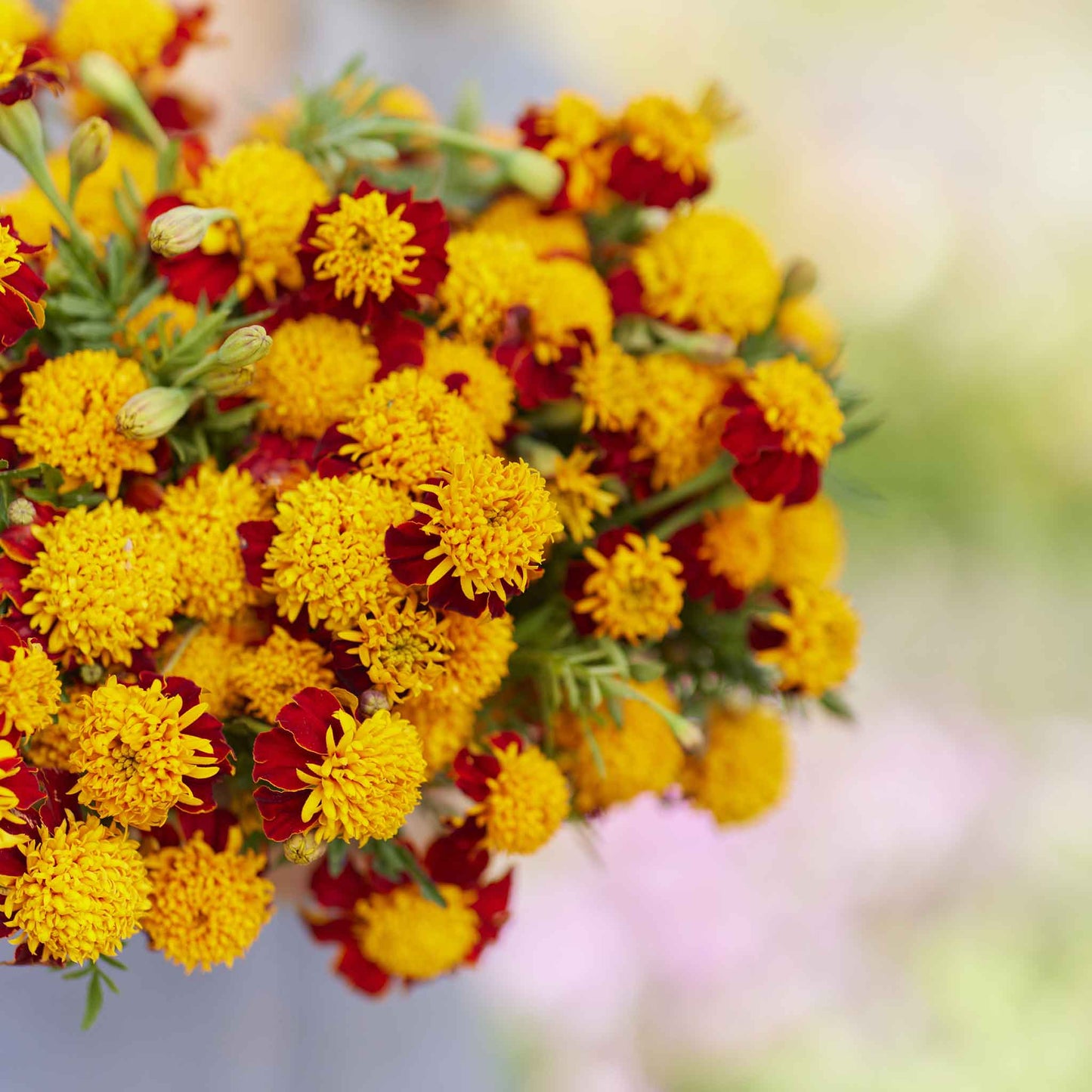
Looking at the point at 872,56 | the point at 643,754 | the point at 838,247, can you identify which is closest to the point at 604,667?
the point at 643,754

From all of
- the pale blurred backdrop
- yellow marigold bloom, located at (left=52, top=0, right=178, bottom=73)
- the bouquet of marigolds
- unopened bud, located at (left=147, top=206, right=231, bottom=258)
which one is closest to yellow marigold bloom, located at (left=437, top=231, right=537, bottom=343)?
the bouquet of marigolds

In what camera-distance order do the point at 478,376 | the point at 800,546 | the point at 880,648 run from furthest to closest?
the point at 880,648
the point at 800,546
the point at 478,376

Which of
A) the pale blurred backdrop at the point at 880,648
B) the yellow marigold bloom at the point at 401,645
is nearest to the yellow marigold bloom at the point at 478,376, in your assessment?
the yellow marigold bloom at the point at 401,645

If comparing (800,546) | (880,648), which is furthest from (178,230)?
(880,648)

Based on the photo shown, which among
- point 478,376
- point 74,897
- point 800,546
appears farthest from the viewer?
point 800,546

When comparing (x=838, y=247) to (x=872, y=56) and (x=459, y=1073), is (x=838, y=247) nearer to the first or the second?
(x=872, y=56)

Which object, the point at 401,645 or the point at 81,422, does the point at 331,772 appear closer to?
the point at 401,645
